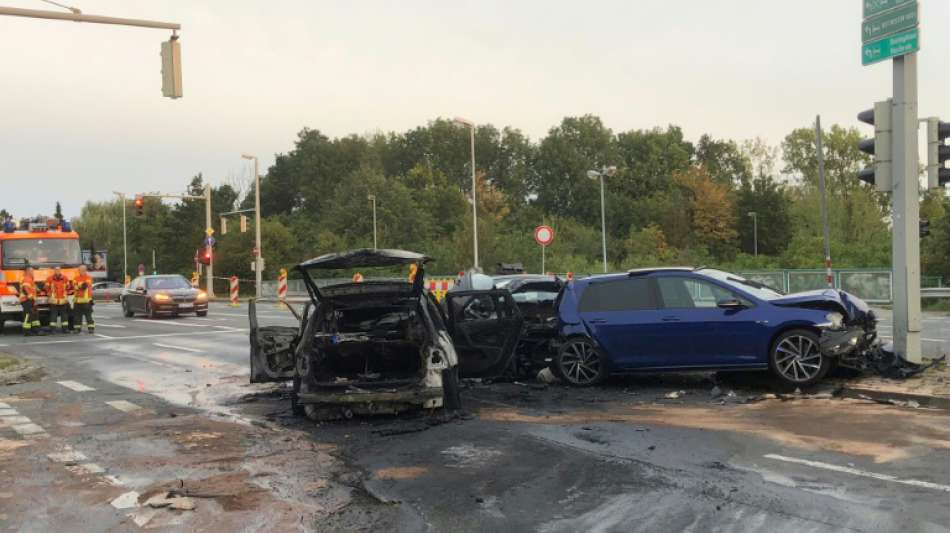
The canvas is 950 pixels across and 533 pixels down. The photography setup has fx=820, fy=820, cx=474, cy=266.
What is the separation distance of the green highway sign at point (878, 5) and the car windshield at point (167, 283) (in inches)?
966

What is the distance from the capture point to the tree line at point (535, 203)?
199 ft

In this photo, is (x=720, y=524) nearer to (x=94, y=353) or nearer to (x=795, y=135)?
(x=94, y=353)

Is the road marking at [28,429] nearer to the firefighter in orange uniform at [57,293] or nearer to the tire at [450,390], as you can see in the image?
the tire at [450,390]

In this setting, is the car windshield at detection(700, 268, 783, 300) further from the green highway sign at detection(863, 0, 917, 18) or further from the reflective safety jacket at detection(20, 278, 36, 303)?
the reflective safety jacket at detection(20, 278, 36, 303)

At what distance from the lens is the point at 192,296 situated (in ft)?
93.9

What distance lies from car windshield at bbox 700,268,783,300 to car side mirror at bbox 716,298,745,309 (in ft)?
0.83

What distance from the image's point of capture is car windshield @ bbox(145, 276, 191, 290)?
2944cm

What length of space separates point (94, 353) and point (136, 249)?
3112 inches

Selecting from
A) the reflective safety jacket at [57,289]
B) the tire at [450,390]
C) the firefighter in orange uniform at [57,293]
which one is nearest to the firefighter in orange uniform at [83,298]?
the firefighter in orange uniform at [57,293]

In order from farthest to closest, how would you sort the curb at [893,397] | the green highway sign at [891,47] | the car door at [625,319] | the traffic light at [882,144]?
the traffic light at [882,144]
the green highway sign at [891,47]
the car door at [625,319]
the curb at [893,397]

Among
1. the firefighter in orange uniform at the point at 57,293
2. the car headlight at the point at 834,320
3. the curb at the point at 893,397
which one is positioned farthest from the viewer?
the firefighter in orange uniform at the point at 57,293

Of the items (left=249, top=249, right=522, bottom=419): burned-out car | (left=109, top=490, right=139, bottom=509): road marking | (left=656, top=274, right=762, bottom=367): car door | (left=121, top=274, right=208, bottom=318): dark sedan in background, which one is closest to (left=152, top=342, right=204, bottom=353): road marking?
(left=249, top=249, right=522, bottom=419): burned-out car

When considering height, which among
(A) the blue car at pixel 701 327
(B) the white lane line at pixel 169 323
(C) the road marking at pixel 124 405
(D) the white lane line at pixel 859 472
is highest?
(A) the blue car at pixel 701 327

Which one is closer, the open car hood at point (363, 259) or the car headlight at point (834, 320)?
the open car hood at point (363, 259)
